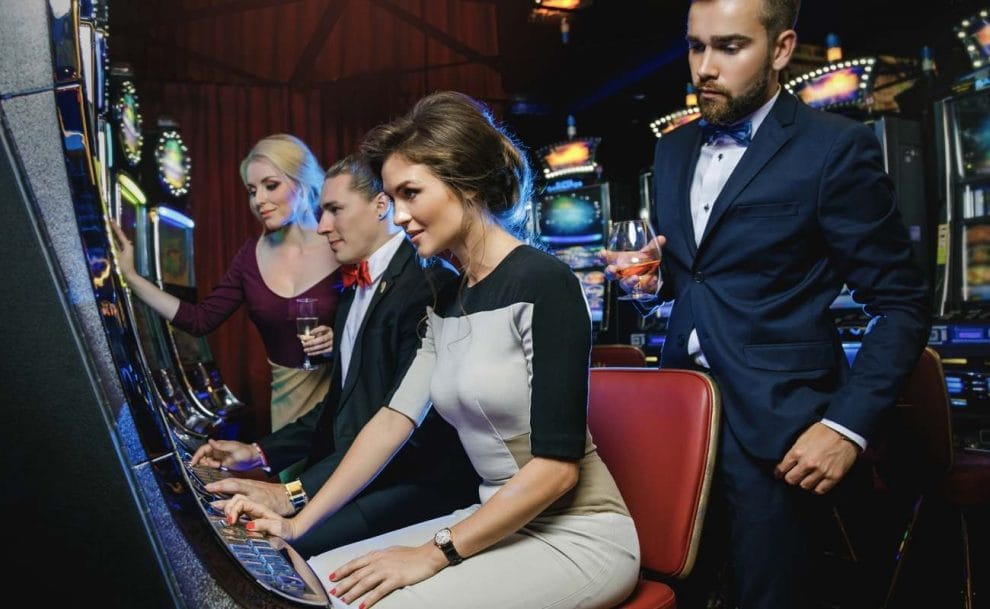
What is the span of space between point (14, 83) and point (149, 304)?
7.39 ft

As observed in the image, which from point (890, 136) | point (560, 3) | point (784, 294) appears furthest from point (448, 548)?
point (560, 3)

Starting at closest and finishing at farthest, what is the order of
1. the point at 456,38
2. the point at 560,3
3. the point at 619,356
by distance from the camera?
the point at 619,356, the point at 560,3, the point at 456,38

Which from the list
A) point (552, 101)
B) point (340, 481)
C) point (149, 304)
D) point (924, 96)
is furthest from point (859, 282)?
point (552, 101)

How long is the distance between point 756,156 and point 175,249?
2839mm

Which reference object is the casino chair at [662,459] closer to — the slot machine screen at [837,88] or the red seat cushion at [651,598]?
the red seat cushion at [651,598]

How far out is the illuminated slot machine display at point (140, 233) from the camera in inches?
112

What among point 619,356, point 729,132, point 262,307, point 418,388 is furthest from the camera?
point 619,356

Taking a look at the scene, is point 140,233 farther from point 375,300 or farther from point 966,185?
point 966,185

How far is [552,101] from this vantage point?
24.6 ft

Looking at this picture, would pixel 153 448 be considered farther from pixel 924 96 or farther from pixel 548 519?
pixel 924 96

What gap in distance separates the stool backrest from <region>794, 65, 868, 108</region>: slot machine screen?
151 inches

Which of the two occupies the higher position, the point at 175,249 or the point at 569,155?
the point at 569,155

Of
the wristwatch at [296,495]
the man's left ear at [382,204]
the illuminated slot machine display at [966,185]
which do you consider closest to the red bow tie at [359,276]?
the man's left ear at [382,204]

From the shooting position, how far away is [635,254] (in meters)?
1.41
